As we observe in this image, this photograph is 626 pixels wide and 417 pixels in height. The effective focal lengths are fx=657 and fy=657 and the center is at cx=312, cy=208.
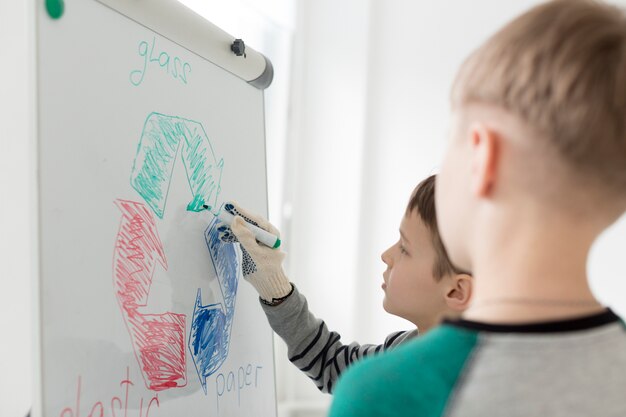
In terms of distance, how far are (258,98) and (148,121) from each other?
397mm

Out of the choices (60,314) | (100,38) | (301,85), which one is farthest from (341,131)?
(60,314)

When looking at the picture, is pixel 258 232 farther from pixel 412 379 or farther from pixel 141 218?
pixel 412 379

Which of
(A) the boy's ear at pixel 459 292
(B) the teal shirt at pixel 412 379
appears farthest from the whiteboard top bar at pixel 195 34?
(B) the teal shirt at pixel 412 379

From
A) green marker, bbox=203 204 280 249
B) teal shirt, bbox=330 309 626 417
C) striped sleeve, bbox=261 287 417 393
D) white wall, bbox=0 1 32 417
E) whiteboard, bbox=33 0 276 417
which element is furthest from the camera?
white wall, bbox=0 1 32 417

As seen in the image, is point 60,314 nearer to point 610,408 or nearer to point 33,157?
point 33,157

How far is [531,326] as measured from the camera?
57 cm

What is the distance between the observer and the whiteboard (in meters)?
0.83

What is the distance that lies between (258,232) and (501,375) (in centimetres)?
67

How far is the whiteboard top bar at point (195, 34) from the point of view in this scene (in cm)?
103

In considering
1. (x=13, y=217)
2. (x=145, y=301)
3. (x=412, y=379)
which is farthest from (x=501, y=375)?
(x=13, y=217)

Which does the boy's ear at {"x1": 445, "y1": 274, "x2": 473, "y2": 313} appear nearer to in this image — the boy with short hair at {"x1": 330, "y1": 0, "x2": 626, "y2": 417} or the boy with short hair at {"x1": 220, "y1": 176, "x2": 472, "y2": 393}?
the boy with short hair at {"x1": 220, "y1": 176, "x2": 472, "y2": 393}

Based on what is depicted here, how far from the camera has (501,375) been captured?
0.55 m

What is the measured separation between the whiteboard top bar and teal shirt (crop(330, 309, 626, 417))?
686 millimetres

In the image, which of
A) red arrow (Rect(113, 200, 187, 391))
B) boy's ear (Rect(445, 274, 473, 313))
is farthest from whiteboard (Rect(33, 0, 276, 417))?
boy's ear (Rect(445, 274, 473, 313))
